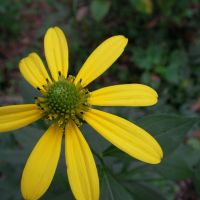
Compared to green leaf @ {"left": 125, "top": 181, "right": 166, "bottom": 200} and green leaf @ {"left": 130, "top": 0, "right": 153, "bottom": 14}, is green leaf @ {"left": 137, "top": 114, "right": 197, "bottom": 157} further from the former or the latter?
green leaf @ {"left": 130, "top": 0, "right": 153, "bottom": 14}

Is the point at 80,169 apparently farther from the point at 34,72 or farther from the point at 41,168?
the point at 34,72

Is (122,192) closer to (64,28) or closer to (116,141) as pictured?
(116,141)

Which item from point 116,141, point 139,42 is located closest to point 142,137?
point 116,141

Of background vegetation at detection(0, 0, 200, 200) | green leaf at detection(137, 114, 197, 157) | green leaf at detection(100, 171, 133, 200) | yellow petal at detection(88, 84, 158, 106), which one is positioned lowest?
green leaf at detection(100, 171, 133, 200)

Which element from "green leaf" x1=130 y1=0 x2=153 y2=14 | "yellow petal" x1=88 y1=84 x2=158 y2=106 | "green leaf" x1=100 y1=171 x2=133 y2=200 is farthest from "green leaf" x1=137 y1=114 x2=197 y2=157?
"green leaf" x1=130 y1=0 x2=153 y2=14

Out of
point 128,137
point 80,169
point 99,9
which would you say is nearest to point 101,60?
point 128,137
